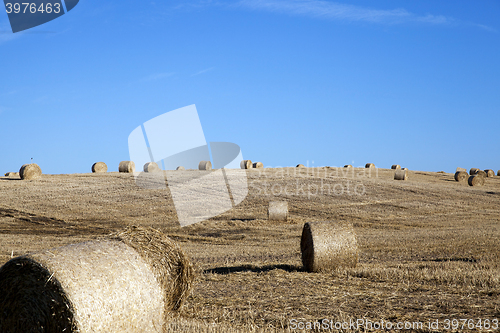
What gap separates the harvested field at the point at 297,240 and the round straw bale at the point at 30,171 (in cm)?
101

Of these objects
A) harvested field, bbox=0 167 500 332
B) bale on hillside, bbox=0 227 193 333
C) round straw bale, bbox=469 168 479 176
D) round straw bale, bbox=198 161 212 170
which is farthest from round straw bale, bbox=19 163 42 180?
round straw bale, bbox=469 168 479 176

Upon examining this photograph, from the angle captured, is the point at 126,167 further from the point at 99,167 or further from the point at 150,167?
the point at 99,167

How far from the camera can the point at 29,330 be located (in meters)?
4.44

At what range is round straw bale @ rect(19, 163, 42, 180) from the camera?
3195 cm

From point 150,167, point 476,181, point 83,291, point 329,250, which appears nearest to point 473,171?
point 476,181

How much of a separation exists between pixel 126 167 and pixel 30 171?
7.70 m

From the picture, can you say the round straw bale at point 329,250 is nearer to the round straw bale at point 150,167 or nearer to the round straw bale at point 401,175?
the round straw bale at point 401,175

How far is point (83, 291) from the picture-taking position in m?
4.22

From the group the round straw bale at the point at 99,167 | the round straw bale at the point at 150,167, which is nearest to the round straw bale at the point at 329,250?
the round straw bale at the point at 150,167

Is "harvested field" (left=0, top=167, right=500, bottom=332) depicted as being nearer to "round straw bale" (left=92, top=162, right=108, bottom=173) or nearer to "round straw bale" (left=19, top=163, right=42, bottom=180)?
"round straw bale" (left=19, top=163, right=42, bottom=180)

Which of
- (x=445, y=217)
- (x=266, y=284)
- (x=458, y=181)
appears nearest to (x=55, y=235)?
(x=266, y=284)

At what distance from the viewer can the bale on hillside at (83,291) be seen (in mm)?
4188

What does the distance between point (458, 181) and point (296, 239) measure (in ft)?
85.7

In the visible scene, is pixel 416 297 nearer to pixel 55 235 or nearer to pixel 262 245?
pixel 262 245
